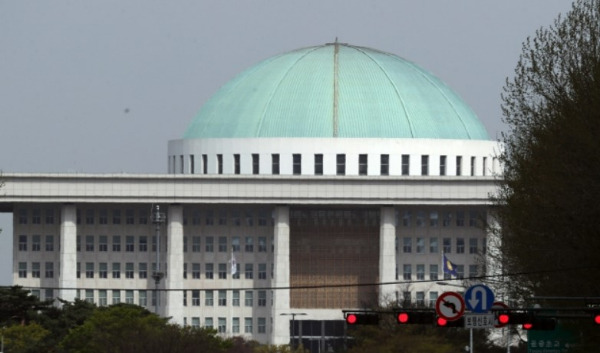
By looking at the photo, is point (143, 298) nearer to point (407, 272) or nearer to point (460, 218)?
point (407, 272)

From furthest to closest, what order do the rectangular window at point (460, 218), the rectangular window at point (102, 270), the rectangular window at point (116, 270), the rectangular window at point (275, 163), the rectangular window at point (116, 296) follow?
the rectangular window at point (460, 218) < the rectangular window at point (275, 163) < the rectangular window at point (116, 270) < the rectangular window at point (102, 270) < the rectangular window at point (116, 296)

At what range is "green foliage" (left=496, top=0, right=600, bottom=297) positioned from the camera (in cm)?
5903

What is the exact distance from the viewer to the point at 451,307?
5888 centimetres

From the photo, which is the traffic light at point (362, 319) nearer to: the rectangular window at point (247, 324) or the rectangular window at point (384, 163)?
the rectangular window at point (384, 163)

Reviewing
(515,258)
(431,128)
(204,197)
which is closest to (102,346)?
(515,258)

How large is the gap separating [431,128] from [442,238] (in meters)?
9.25

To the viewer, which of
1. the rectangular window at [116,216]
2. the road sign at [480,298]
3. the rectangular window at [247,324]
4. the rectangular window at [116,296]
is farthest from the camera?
the rectangular window at [116,216]

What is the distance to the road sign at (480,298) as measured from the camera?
57969mm

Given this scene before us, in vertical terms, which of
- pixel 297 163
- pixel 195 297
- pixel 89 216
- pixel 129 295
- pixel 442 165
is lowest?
pixel 195 297

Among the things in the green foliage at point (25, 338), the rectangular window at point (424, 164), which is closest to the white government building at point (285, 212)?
the rectangular window at point (424, 164)

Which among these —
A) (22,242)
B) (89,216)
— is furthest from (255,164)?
(22,242)

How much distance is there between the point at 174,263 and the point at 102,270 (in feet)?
25.5

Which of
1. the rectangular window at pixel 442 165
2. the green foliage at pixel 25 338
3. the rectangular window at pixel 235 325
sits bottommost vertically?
the rectangular window at pixel 235 325

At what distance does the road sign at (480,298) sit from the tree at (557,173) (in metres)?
3.43
